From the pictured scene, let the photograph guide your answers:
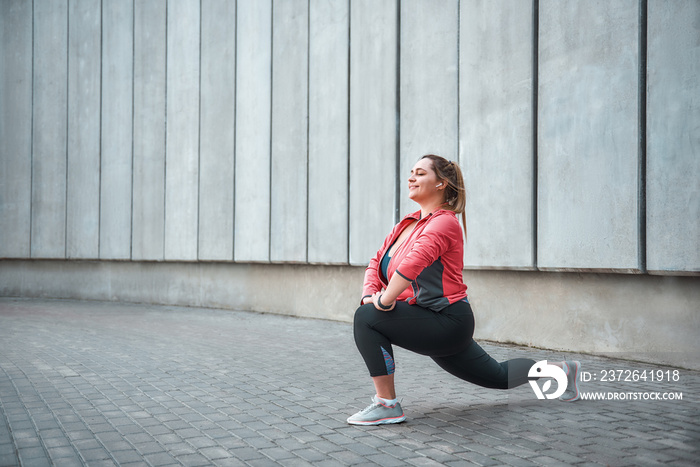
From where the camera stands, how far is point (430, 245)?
399 centimetres

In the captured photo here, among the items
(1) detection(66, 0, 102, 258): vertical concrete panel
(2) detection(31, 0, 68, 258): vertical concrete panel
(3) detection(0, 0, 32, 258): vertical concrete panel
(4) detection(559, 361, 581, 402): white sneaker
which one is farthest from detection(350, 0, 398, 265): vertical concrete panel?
(3) detection(0, 0, 32, 258): vertical concrete panel

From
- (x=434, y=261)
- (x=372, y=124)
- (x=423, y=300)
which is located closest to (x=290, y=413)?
(x=423, y=300)

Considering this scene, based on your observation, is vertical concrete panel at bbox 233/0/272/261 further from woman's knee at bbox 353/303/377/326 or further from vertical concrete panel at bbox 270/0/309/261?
woman's knee at bbox 353/303/377/326

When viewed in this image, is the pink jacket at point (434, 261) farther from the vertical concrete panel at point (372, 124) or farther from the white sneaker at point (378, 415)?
the vertical concrete panel at point (372, 124)

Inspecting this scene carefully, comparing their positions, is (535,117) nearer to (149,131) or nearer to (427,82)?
(427,82)

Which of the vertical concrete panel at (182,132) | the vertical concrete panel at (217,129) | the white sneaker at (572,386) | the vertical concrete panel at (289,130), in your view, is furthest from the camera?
the vertical concrete panel at (182,132)

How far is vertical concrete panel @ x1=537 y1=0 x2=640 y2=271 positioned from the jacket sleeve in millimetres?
3547

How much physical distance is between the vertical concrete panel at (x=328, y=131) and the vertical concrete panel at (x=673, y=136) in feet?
17.0

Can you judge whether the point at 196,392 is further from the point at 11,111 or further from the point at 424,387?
the point at 11,111

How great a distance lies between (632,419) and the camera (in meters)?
4.30

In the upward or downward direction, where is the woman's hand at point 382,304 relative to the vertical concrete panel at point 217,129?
downward

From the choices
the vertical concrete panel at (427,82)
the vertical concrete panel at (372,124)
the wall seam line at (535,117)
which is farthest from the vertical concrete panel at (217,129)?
the wall seam line at (535,117)

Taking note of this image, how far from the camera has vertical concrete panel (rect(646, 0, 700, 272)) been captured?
645cm

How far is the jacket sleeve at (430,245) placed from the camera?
3.94 meters
